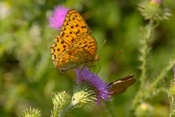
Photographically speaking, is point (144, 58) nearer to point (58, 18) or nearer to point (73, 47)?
point (73, 47)

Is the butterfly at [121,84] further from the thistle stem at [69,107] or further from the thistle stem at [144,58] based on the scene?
the thistle stem at [144,58]

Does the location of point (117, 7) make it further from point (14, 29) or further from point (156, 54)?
point (14, 29)

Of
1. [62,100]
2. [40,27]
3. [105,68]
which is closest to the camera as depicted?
[62,100]

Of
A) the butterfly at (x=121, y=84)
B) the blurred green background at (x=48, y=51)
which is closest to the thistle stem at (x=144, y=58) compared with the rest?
the butterfly at (x=121, y=84)

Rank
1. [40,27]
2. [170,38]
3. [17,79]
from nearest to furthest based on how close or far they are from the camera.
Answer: [17,79] → [40,27] → [170,38]

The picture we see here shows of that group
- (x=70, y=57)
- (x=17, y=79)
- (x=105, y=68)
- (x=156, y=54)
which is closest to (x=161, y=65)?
(x=156, y=54)

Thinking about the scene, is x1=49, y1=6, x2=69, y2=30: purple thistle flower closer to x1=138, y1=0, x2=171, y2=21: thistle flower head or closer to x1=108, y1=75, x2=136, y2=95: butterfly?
x1=138, y1=0, x2=171, y2=21: thistle flower head

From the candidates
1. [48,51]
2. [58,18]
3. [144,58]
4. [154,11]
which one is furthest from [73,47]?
[48,51]
